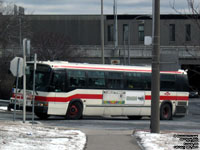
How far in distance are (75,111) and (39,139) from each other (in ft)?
37.1

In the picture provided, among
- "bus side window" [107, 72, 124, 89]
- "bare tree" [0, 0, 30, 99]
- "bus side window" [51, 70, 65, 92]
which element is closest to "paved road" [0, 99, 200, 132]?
"bus side window" [51, 70, 65, 92]

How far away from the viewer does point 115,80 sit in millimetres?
28047

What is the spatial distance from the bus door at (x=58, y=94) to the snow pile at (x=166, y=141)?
815 cm

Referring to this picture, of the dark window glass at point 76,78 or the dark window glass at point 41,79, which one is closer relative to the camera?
the dark window glass at point 41,79

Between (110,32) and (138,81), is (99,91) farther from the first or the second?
(110,32)

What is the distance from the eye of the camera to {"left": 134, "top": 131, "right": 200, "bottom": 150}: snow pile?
14201 millimetres

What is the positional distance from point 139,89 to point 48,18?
50403 mm

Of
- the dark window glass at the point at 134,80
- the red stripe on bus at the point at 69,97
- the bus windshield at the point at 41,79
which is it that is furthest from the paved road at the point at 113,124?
the dark window glass at the point at 134,80

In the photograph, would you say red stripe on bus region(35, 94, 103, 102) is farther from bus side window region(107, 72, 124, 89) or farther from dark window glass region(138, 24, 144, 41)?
dark window glass region(138, 24, 144, 41)

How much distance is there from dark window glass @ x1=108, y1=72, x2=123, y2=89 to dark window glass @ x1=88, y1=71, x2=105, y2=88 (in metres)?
0.47

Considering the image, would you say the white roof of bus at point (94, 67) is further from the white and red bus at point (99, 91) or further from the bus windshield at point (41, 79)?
the bus windshield at point (41, 79)

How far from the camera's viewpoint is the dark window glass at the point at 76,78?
2595cm

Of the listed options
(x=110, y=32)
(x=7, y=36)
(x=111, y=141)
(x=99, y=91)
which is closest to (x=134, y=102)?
(x=99, y=91)

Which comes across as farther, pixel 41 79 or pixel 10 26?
pixel 10 26
